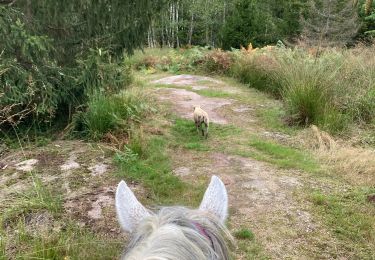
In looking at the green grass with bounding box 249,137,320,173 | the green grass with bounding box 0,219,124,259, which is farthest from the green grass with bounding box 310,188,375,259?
the green grass with bounding box 0,219,124,259

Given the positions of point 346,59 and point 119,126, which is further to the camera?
point 346,59

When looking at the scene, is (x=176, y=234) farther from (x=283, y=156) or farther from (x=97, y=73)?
(x=97, y=73)

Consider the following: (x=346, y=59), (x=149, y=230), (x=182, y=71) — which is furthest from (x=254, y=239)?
(x=182, y=71)

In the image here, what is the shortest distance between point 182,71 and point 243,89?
491 centimetres

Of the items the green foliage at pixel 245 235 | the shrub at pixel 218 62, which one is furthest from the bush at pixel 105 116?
the shrub at pixel 218 62

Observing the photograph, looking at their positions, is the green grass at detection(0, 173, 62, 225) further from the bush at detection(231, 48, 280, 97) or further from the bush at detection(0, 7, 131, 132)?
the bush at detection(231, 48, 280, 97)

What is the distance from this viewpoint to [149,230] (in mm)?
1330

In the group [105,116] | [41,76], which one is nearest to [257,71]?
[105,116]

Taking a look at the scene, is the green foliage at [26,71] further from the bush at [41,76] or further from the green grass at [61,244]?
the green grass at [61,244]

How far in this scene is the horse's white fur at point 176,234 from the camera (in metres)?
1.17

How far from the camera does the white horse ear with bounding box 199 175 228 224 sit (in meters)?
1.72

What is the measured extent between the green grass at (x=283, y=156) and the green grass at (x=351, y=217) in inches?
30.8

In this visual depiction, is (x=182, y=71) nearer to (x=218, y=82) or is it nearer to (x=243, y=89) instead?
(x=218, y=82)

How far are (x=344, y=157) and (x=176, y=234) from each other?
501cm
